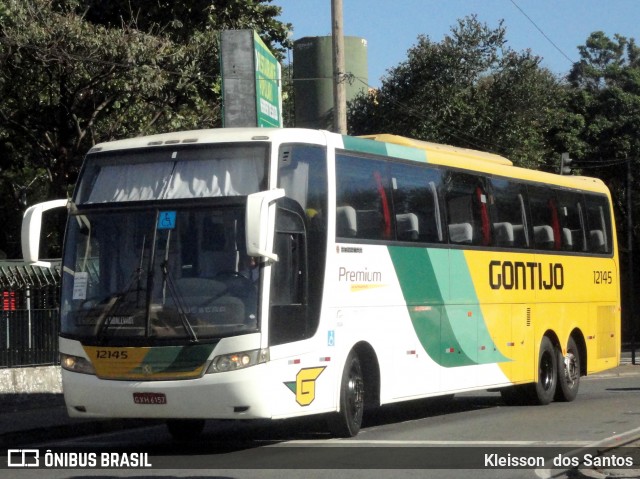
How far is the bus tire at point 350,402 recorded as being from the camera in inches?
513

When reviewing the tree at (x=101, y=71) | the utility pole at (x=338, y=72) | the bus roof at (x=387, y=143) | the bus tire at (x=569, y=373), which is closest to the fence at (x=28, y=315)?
the tree at (x=101, y=71)

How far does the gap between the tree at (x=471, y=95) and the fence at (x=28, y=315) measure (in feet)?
74.3

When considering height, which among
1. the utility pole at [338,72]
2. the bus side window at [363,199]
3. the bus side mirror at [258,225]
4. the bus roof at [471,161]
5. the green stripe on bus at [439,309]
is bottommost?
the green stripe on bus at [439,309]

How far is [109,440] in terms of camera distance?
14.4 m

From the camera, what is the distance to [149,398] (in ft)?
38.3

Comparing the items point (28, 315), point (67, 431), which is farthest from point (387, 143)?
point (28, 315)

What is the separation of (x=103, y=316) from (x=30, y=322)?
7.69 metres

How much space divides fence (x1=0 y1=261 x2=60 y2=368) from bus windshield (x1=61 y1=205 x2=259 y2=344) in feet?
A: 22.4

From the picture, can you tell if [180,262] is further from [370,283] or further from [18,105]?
[18,105]

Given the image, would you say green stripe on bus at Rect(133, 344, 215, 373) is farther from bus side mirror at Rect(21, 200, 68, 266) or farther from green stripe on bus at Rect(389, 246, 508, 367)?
green stripe on bus at Rect(389, 246, 508, 367)

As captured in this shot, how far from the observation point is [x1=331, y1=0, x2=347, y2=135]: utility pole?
2066 cm

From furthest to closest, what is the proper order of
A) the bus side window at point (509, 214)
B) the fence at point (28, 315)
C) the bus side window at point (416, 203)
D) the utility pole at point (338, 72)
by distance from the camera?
the utility pole at point (338, 72) → the fence at point (28, 315) → the bus side window at point (509, 214) → the bus side window at point (416, 203)

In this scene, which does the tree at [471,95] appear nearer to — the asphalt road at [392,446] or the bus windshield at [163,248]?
the asphalt road at [392,446]

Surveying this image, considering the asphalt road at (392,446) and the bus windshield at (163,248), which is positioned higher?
the bus windshield at (163,248)
